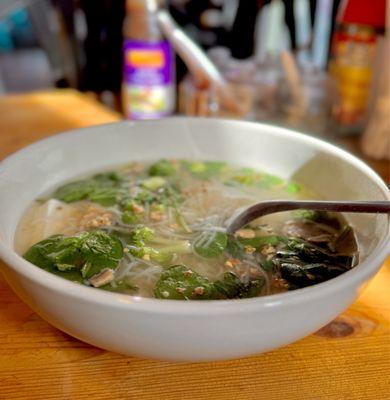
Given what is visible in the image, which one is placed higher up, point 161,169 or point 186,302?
point 186,302

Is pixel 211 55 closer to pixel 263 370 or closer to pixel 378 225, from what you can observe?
pixel 378 225

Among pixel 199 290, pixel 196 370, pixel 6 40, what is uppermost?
pixel 199 290

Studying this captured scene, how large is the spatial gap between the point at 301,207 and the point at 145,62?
1067 millimetres

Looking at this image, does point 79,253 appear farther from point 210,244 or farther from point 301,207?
point 301,207

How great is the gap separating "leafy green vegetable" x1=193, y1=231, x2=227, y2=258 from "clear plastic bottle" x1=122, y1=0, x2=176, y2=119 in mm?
984

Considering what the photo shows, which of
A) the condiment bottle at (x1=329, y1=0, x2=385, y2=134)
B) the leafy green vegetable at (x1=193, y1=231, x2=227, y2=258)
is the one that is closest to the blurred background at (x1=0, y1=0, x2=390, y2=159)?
the condiment bottle at (x1=329, y1=0, x2=385, y2=134)

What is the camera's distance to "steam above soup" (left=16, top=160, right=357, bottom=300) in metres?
0.86

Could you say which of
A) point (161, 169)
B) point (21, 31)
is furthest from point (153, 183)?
point (21, 31)

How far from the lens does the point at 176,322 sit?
0.63 metres

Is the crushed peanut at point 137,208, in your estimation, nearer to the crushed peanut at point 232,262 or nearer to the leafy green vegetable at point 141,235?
the leafy green vegetable at point 141,235

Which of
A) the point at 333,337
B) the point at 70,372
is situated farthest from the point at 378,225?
the point at 70,372

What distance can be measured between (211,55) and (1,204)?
1.37 metres

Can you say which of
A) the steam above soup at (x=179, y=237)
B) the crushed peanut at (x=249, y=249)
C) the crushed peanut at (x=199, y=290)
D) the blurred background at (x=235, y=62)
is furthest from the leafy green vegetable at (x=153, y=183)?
the blurred background at (x=235, y=62)

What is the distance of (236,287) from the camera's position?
0.85 metres
